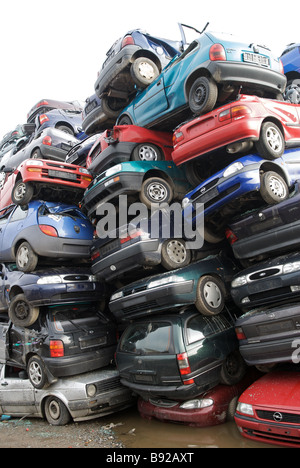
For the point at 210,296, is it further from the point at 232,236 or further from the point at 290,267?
the point at 290,267

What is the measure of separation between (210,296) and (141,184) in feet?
7.30

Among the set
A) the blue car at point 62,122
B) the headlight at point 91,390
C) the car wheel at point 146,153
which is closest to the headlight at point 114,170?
the car wheel at point 146,153

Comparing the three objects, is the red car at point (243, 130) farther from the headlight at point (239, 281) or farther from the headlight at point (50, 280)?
the headlight at point (50, 280)

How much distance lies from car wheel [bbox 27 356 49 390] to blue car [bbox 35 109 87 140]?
28.5 ft

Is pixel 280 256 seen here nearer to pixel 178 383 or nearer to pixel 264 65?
pixel 178 383

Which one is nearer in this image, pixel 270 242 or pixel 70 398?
pixel 270 242

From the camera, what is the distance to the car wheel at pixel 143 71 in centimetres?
781

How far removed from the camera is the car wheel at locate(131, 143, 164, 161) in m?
6.99

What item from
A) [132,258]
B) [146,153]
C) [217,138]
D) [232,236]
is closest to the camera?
[232,236]

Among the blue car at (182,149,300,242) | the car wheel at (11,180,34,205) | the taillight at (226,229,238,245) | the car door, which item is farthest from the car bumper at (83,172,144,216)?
the car door

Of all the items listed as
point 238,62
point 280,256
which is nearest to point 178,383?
point 280,256

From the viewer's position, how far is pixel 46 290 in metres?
6.24

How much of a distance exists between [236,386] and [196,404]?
0.72 m

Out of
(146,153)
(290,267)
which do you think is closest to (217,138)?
(146,153)
